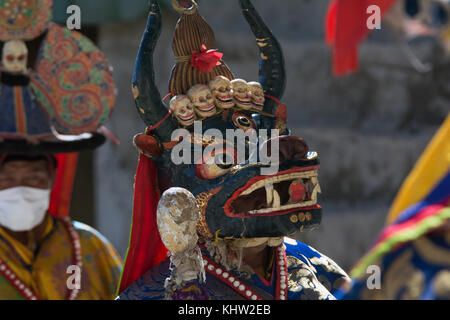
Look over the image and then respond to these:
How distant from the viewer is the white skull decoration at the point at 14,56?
238 centimetres

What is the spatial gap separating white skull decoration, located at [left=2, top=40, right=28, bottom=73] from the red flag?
1531 mm

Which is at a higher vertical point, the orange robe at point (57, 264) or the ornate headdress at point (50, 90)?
the ornate headdress at point (50, 90)

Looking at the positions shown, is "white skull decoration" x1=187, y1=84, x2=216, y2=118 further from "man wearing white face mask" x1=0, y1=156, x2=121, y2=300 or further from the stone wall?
the stone wall

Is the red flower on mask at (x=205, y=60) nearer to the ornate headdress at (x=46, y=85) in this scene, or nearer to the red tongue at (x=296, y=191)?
the red tongue at (x=296, y=191)

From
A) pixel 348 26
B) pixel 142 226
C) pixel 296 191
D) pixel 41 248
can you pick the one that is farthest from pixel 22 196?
pixel 348 26

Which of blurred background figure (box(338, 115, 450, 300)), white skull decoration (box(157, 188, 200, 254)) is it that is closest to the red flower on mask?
white skull decoration (box(157, 188, 200, 254))

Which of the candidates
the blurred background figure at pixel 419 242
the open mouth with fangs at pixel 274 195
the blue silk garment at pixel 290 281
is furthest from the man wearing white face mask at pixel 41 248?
the blurred background figure at pixel 419 242

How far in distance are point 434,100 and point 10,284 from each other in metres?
3.65

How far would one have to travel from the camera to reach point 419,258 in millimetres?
931

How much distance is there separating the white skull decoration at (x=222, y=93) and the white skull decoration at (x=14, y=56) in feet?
2.54

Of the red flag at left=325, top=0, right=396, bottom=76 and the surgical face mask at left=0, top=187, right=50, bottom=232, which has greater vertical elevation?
the red flag at left=325, top=0, right=396, bottom=76

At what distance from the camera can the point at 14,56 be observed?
2379mm

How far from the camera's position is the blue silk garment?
1.73m

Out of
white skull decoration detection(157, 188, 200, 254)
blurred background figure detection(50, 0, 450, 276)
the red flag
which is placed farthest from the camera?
blurred background figure detection(50, 0, 450, 276)
